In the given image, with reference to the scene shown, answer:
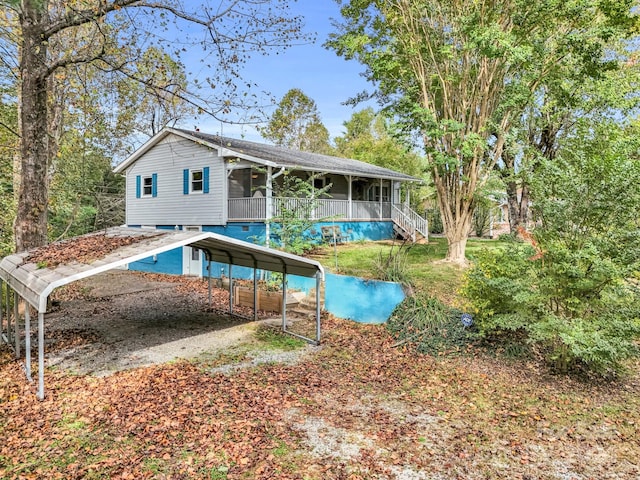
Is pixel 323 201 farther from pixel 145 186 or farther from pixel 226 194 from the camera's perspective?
pixel 145 186

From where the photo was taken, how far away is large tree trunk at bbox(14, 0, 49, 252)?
9625 millimetres

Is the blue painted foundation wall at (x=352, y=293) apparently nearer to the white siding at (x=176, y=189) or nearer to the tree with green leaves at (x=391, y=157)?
the white siding at (x=176, y=189)

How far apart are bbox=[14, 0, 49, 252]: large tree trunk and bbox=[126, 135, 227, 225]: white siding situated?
6.49 m

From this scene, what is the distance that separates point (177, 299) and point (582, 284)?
1118 centimetres

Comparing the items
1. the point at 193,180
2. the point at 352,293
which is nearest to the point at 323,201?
the point at 193,180

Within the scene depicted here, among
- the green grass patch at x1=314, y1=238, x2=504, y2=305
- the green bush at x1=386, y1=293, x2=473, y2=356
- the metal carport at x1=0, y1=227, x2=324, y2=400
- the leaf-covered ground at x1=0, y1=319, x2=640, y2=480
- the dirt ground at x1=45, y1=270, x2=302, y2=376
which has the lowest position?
the dirt ground at x1=45, y1=270, x2=302, y2=376

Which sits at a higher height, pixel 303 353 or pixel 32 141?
pixel 32 141

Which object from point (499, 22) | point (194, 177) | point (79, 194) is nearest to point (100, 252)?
point (194, 177)

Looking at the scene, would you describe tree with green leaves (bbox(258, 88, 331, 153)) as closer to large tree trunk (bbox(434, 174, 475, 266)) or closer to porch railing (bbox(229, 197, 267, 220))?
porch railing (bbox(229, 197, 267, 220))

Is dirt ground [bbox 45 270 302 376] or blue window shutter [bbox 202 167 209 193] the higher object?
blue window shutter [bbox 202 167 209 193]

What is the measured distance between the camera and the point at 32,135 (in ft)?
32.0

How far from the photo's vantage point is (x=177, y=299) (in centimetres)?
1308

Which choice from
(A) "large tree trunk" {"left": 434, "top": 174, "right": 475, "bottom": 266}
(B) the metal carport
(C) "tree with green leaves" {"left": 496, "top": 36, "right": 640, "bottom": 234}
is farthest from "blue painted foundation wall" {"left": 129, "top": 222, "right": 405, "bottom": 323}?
(A) "large tree trunk" {"left": 434, "top": 174, "right": 475, "bottom": 266}

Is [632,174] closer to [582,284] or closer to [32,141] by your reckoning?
[582,284]
